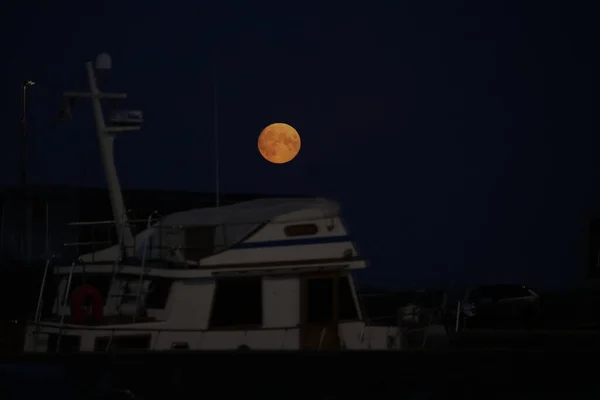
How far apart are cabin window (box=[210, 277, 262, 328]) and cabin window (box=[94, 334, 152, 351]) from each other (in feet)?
3.04

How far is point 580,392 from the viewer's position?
7.50 metres

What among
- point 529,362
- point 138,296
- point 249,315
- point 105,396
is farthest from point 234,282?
point 529,362

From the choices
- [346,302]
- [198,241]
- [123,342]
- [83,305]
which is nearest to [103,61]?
[198,241]

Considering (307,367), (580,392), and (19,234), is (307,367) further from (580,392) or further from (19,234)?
(19,234)

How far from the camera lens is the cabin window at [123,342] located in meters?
11.0

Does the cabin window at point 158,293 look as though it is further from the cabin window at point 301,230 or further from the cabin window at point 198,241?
the cabin window at point 301,230

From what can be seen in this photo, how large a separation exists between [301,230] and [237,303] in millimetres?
1341

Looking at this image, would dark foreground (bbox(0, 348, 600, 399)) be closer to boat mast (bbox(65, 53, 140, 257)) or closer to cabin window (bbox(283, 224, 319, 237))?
cabin window (bbox(283, 224, 319, 237))

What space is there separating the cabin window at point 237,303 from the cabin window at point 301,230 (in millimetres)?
782

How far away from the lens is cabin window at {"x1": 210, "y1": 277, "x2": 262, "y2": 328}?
1169 cm

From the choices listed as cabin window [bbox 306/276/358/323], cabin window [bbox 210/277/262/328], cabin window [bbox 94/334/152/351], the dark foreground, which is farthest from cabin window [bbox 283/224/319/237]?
the dark foreground

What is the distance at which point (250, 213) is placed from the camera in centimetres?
1255

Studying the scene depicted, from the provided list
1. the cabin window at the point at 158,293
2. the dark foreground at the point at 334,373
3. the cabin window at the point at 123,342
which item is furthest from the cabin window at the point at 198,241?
the dark foreground at the point at 334,373

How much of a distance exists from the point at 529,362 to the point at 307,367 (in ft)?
6.08
